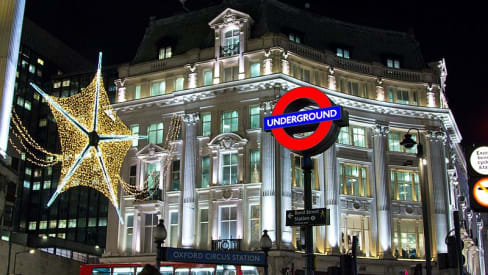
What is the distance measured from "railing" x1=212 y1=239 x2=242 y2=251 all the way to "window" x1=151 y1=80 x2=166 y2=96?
13.5m

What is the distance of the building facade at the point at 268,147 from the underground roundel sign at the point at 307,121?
2250 centimetres

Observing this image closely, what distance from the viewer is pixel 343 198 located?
153 feet

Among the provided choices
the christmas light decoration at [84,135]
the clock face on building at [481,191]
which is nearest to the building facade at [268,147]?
the christmas light decoration at [84,135]

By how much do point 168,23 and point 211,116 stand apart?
12.0 m

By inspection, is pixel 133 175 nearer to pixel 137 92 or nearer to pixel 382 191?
pixel 137 92

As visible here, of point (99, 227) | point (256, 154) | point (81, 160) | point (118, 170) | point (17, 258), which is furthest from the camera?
point (99, 227)

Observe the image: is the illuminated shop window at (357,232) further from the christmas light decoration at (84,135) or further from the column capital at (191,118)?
the christmas light decoration at (84,135)

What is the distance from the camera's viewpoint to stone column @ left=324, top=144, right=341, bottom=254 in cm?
4497

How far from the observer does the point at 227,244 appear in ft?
142

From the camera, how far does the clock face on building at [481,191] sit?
9055mm

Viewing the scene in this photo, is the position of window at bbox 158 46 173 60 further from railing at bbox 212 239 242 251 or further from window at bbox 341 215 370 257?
window at bbox 341 215 370 257

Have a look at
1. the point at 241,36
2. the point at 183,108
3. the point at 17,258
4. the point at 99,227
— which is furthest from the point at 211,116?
the point at 99,227

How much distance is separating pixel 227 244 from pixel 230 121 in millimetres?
9238

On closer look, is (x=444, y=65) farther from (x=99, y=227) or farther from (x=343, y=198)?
(x=99, y=227)
